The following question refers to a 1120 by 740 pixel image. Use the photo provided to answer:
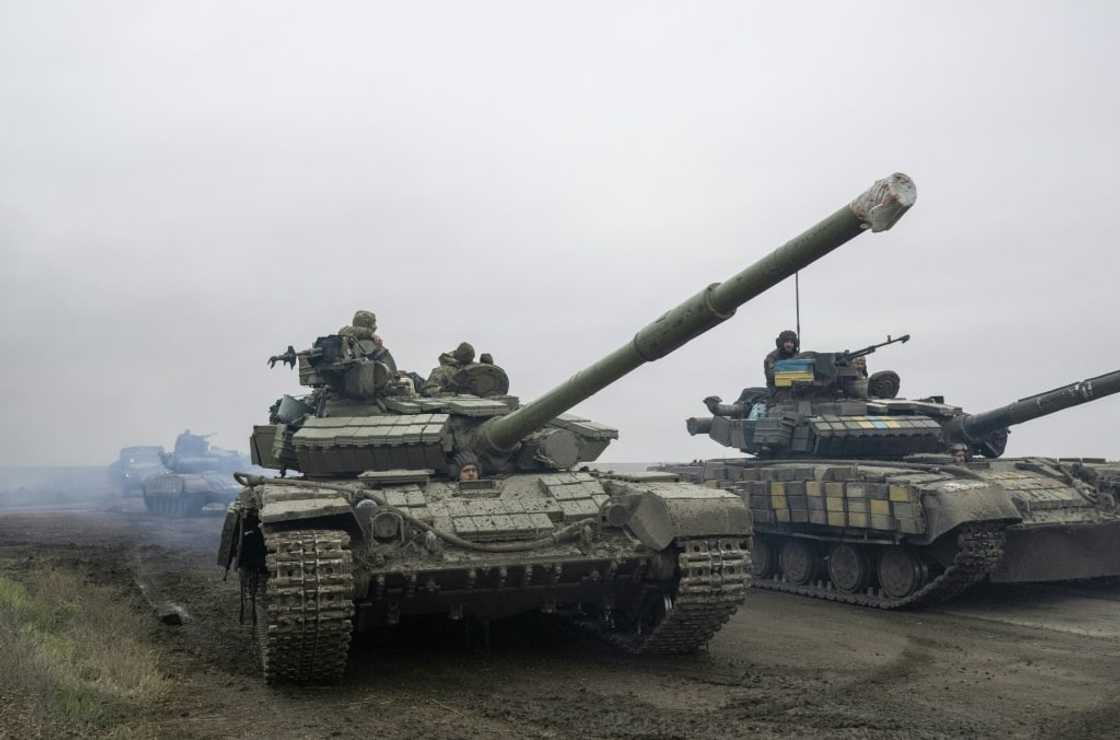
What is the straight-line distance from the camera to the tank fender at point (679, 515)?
905 centimetres

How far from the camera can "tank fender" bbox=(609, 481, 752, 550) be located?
9055 mm

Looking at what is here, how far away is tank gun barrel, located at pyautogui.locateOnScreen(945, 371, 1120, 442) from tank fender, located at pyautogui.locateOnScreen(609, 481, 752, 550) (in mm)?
7284

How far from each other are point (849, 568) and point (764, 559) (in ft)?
6.48

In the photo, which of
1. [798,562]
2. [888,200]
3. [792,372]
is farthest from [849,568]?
[888,200]

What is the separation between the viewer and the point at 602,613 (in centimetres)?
1059

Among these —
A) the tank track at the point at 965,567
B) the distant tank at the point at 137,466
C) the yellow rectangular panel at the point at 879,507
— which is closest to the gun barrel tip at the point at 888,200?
the tank track at the point at 965,567

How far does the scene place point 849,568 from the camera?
48.4 feet

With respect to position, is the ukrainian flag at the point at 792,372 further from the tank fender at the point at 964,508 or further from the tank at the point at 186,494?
the tank at the point at 186,494

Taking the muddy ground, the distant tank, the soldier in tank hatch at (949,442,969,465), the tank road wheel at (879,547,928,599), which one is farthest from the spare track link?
the distant tank

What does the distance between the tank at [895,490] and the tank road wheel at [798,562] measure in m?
0.02

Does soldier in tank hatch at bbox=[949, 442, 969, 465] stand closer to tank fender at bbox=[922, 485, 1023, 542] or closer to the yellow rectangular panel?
the yellow rectangular panel

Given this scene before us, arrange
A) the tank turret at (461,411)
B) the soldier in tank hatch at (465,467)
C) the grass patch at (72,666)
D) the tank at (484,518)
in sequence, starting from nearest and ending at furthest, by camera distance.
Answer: the grass patch at (72,666) → the tank at (484,518) → the tank turret at (461,411) → the soldier in tank hatch at (465,467)

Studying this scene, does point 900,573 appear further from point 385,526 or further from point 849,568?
point 385,526

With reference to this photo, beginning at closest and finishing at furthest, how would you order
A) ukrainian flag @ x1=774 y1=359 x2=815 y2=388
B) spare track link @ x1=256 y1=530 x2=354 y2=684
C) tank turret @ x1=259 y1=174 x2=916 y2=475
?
spare track link @ x1=256 y1=530 x2=354 y2=684 → tank turret @ x1=259 y1=174 x2=916 y2=475 → ukrainian flag @ x1=774 y1=359 x2=815 y2=388
